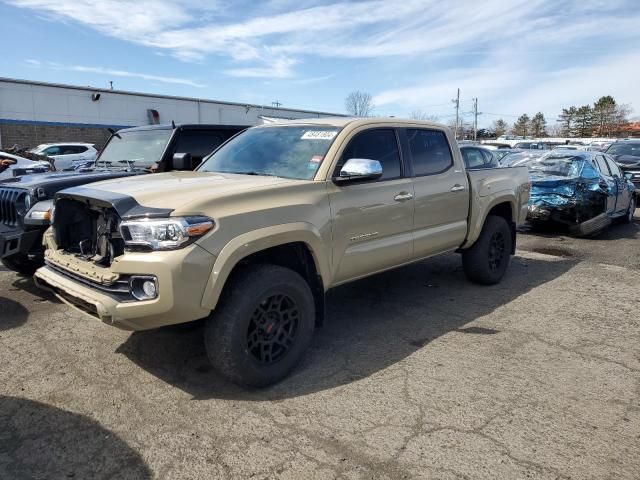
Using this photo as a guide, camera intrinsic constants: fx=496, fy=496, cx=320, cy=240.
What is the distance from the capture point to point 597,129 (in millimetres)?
77062

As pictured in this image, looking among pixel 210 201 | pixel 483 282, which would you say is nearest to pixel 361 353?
A: pixel 210 201

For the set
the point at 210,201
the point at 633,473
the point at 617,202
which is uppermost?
the point at 210,201

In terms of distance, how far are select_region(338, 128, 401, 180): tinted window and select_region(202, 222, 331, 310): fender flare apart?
887 millimetres

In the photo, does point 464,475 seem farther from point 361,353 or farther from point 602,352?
point 602,352

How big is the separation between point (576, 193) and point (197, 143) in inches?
266

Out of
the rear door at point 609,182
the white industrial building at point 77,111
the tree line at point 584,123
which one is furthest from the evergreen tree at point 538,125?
the rear door at point 609,182

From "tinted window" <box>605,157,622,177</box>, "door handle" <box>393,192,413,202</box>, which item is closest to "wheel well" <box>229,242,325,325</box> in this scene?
"door handle" <box>393,192,413,202</box>

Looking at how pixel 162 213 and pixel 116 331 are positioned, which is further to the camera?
pixel 116 331

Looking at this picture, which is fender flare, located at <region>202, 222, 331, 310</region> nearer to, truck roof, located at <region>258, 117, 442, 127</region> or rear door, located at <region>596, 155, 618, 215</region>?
truck roof, located at <region>258, 117, 442, 127</region>

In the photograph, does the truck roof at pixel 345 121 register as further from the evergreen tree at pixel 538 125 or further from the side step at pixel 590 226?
the evergreen tree at pixel 538 125

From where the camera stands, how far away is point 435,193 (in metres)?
4.86

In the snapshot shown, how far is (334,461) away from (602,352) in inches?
108

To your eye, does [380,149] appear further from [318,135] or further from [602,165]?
[602,165]

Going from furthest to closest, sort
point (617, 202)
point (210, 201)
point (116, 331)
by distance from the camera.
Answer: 1. point (617, 202)
2. point (116, 331)
3. point (210, 201)
